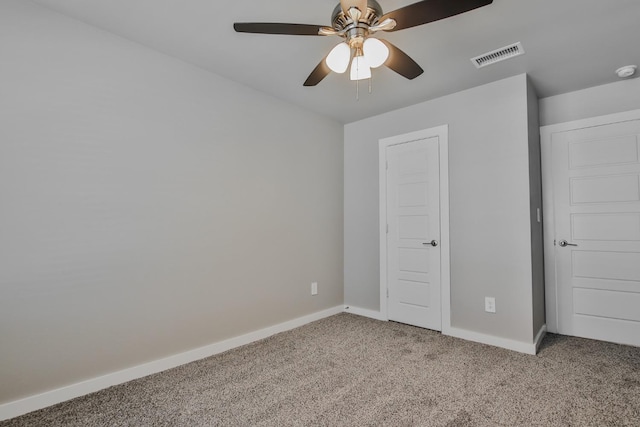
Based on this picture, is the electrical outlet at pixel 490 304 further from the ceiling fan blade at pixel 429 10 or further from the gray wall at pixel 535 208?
the ceiling fan blade at pixel 429 10

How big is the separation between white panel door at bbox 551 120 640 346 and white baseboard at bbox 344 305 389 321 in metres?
1.80

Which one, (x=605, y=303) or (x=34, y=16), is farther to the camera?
Answer: (x=605, y=303)

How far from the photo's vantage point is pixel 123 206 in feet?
7.50

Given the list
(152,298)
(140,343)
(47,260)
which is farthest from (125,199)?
(140,343)

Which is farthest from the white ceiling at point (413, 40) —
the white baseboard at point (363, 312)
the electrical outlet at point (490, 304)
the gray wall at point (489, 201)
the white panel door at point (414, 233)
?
the white baseboard at point (363, 312)

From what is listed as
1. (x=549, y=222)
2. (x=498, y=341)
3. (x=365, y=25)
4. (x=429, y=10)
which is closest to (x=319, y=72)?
(x=365, y=25)

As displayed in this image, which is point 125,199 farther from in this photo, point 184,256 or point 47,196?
point 184,256

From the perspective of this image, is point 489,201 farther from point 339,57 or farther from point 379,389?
point 339,57

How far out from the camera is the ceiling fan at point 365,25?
4.90 feet

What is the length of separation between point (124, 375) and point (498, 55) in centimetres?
366

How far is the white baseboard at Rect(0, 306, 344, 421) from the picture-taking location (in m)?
1.86

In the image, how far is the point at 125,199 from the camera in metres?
2.30

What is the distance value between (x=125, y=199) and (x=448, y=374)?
104 inches

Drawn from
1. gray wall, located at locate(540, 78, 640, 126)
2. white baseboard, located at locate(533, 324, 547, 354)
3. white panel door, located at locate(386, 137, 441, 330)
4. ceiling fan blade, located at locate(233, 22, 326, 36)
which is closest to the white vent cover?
Result: white panel door, located at locate(386, 137, 441, 330)
